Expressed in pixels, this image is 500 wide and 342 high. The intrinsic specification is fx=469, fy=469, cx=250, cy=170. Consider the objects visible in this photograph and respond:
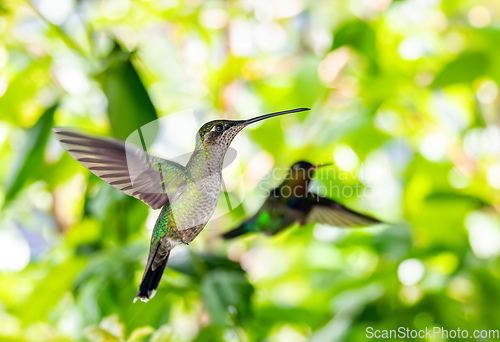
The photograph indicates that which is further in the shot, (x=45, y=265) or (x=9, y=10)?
(x=45, y=265)

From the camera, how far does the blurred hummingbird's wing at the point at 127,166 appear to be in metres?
0.19

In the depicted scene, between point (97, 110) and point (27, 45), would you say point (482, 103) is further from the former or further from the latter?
point (27, 45)

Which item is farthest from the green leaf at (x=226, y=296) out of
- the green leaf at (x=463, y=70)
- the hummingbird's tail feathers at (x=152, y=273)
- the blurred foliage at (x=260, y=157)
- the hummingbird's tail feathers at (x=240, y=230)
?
the green leaf at (x=463, y=70)

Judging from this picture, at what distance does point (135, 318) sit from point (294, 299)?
90cm

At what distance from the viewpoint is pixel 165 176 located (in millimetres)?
244

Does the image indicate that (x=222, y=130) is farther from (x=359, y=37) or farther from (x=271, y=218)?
(x=359, y=37)

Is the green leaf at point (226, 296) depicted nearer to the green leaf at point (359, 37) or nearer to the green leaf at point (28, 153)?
the green leaf at point (28, 153)

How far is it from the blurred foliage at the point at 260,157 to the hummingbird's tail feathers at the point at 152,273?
20 centimetres

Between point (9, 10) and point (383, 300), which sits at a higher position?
point (9, 10)

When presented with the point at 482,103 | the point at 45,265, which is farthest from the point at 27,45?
the point at 482,103

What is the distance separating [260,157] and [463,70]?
1.33 ft

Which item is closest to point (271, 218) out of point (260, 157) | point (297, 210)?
point (297, 210)

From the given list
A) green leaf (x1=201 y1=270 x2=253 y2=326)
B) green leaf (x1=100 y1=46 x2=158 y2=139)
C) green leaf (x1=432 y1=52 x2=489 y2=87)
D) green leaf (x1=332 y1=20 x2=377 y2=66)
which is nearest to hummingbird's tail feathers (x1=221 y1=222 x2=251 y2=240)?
green leaf (x1=100 y1=46 x2=158 y2=139)

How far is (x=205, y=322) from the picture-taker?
727mm
